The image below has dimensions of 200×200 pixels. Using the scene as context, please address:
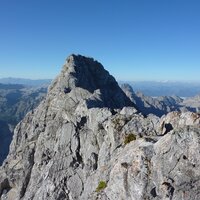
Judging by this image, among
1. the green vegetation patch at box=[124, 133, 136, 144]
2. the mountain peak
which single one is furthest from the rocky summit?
the mountain peak

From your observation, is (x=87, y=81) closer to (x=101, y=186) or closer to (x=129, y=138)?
(x=129, y=138)

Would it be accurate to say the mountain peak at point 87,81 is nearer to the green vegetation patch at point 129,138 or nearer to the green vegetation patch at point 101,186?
the green vegetation patch at point 129,138

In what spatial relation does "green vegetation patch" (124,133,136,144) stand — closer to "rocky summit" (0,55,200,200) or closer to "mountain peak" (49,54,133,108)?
"rocky summit" (0,55,200,200)

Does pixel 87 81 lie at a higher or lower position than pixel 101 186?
higher

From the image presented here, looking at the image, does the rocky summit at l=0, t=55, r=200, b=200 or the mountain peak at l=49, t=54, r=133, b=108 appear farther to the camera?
the mountain peak at l=49, t=54, r=133, b=108

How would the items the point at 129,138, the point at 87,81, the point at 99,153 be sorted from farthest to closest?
1. the point at 87,81
2. the point at 99,153
3. the point at 129,138

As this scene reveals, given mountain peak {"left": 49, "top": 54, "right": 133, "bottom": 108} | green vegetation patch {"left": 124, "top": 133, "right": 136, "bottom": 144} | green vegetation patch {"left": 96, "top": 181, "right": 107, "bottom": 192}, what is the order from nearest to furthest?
green vegetation patch {"left": 96, "top": 181, "right": 107, "bottom": 192}, green vegetation patch {"left": 124, "top": 133, "right": 136, "bottom": 144}, mountain peak {"left": 49, "top": 54, "right": 133, "bottom": 108}

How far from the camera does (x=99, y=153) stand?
181ft

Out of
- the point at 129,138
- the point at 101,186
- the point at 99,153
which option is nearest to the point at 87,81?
the point at 99,153

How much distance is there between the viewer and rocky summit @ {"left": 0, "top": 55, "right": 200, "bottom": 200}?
113ft

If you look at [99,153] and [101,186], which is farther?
[99,153]

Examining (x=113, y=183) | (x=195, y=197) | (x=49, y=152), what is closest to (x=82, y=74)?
(x=49, y=152)

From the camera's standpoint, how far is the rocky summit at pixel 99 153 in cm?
3447

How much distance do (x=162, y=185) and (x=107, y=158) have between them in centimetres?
1844
